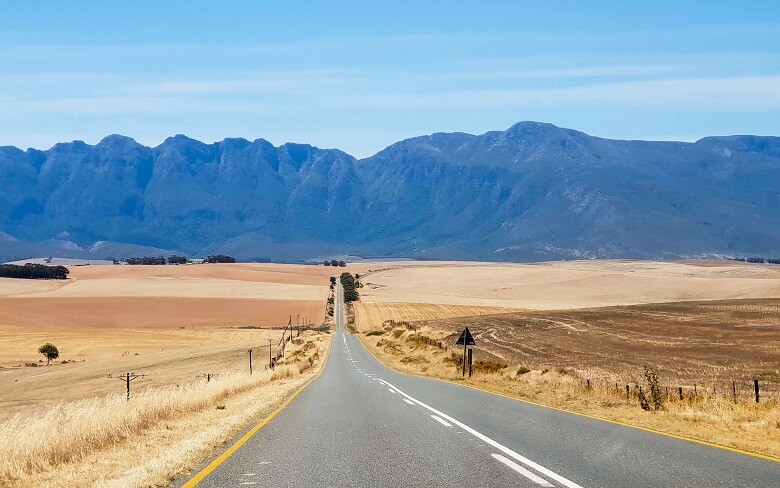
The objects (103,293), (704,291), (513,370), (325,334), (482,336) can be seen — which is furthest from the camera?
(103,293)

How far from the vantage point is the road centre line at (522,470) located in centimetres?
1089

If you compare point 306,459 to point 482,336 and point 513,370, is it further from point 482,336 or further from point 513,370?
point 482,336

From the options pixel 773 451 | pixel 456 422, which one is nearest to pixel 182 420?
pixel 456 422

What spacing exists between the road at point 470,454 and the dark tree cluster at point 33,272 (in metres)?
184

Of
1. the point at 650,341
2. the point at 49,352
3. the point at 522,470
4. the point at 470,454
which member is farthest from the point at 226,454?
the point at 49,352

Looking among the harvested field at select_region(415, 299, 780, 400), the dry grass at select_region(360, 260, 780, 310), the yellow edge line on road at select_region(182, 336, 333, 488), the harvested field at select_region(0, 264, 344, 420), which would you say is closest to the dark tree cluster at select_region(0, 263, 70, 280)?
the harvested field at select_region(0, 264, 344, 420)

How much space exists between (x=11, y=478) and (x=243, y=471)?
339 centimetres

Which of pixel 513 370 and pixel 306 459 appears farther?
pixel 513 370

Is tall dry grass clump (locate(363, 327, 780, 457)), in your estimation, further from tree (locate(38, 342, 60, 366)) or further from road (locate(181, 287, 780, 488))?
tree (locate(38, 342, 60, 366))

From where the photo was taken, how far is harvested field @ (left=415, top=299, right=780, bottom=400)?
43219mm

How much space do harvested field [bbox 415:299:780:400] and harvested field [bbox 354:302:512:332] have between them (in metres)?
10.0

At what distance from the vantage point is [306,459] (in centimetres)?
1285

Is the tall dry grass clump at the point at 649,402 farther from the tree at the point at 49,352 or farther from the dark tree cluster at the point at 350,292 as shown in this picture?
the dark tree cluster at the point at 350,292

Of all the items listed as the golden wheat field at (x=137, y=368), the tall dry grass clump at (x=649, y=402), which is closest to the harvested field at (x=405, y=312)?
the golden wheat field at (x=137, y=368)
